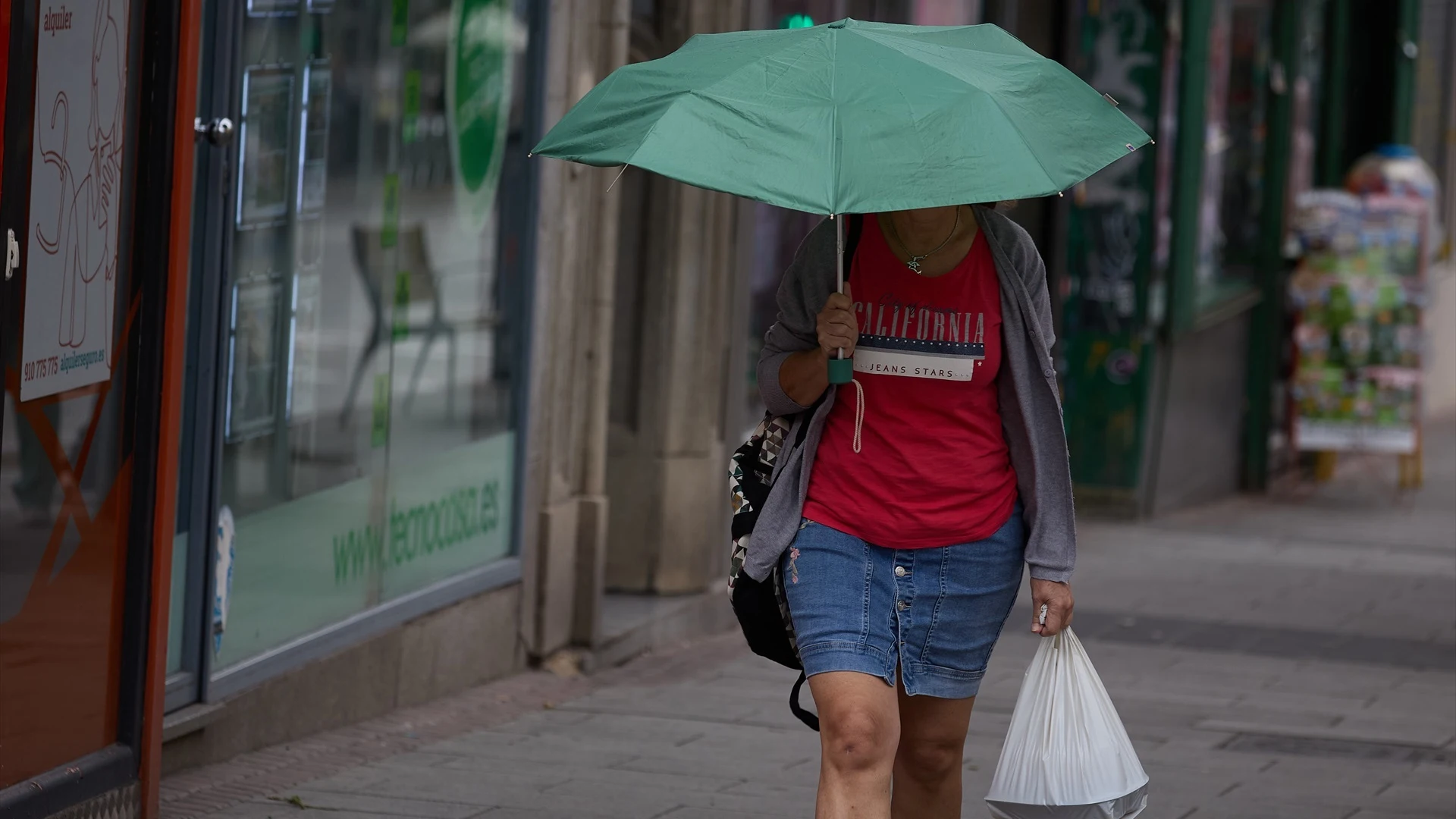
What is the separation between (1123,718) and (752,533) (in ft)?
10.8

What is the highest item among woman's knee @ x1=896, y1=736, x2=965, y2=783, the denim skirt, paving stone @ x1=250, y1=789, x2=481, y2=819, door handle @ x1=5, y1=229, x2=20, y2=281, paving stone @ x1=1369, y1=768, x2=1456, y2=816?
door handle @ x1=5, y1=229, x2=20, y2=281

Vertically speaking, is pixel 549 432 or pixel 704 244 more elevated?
pixel 704 244

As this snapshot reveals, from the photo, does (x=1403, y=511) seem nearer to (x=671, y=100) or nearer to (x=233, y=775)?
(x=233, y=775)

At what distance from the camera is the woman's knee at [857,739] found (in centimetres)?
372

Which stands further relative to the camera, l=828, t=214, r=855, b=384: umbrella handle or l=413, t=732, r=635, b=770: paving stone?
l=413, t=732, r=635, b=770: paving stone

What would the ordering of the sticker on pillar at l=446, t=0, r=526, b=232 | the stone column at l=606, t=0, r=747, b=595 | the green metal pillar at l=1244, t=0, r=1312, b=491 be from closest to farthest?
the sticker on pillar at l=446, t=0, r=526, b=232, the stone column at l=606, t=0, r=747, b=595, the green metal pillar at l=1244, t=0, r=1312, b=491

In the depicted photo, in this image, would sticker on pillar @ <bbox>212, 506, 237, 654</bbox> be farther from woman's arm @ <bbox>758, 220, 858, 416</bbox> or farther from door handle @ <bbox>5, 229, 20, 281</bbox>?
woman's arm @ <bbox>758, 220, 858, 416</bbox>

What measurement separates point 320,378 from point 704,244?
247cm

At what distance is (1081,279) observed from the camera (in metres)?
11.8

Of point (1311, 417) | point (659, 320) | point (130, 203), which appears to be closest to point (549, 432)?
point (659, 320)

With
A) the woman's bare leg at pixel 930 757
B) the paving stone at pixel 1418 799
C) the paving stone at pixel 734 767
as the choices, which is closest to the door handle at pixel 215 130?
the paving stone at pixel 734 767

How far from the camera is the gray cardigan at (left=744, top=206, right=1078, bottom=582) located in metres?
3.92

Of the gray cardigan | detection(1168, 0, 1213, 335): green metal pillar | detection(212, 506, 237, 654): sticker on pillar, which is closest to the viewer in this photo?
the gray cardigan

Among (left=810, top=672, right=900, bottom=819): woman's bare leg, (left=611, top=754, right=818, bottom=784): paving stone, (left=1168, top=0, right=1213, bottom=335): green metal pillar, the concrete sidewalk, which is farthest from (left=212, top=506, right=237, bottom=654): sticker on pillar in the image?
(left=1168, top=0, right=1213, bottom=335): green metal pillar
